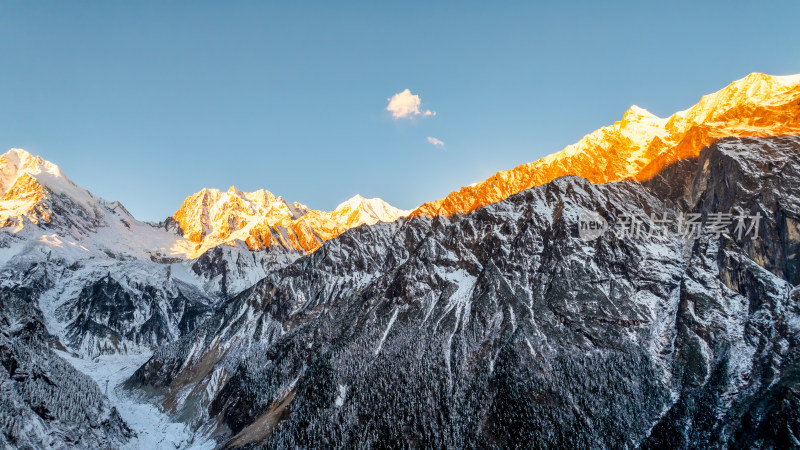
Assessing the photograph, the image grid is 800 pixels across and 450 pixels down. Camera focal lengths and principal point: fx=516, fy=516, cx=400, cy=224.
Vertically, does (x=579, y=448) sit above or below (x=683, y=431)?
below

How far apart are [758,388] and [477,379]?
271 feet

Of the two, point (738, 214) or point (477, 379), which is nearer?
point (477, 379)

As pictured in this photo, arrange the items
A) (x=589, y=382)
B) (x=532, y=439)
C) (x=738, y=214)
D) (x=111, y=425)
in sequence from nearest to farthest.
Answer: (x=532, y=439) → (x=589, y=382) → (x=111, y=425) → (x=738, y=214)

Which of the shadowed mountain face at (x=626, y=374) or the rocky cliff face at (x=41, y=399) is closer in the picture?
the rocky cliff face at (x=41, y=399)

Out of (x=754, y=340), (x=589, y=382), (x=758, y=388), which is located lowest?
(x=589, y=382)

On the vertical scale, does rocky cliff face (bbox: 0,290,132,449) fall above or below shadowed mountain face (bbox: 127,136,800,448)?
below

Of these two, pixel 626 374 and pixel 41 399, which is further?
pixel 626 374

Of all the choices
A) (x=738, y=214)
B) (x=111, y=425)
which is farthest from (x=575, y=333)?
(x=111, y=425)

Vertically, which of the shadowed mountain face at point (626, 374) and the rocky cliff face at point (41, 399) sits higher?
the shadowed mountain face at point (626, 374)

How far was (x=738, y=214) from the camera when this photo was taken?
646ft

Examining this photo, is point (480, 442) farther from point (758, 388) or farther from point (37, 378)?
point (37, 378)

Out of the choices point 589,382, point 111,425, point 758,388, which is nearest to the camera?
point 758,388

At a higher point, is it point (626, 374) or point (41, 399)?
point (626, 374)

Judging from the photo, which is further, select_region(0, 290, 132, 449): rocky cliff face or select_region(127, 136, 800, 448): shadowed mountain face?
select_region(127, 136, 800, 448): shadowed mountain face
